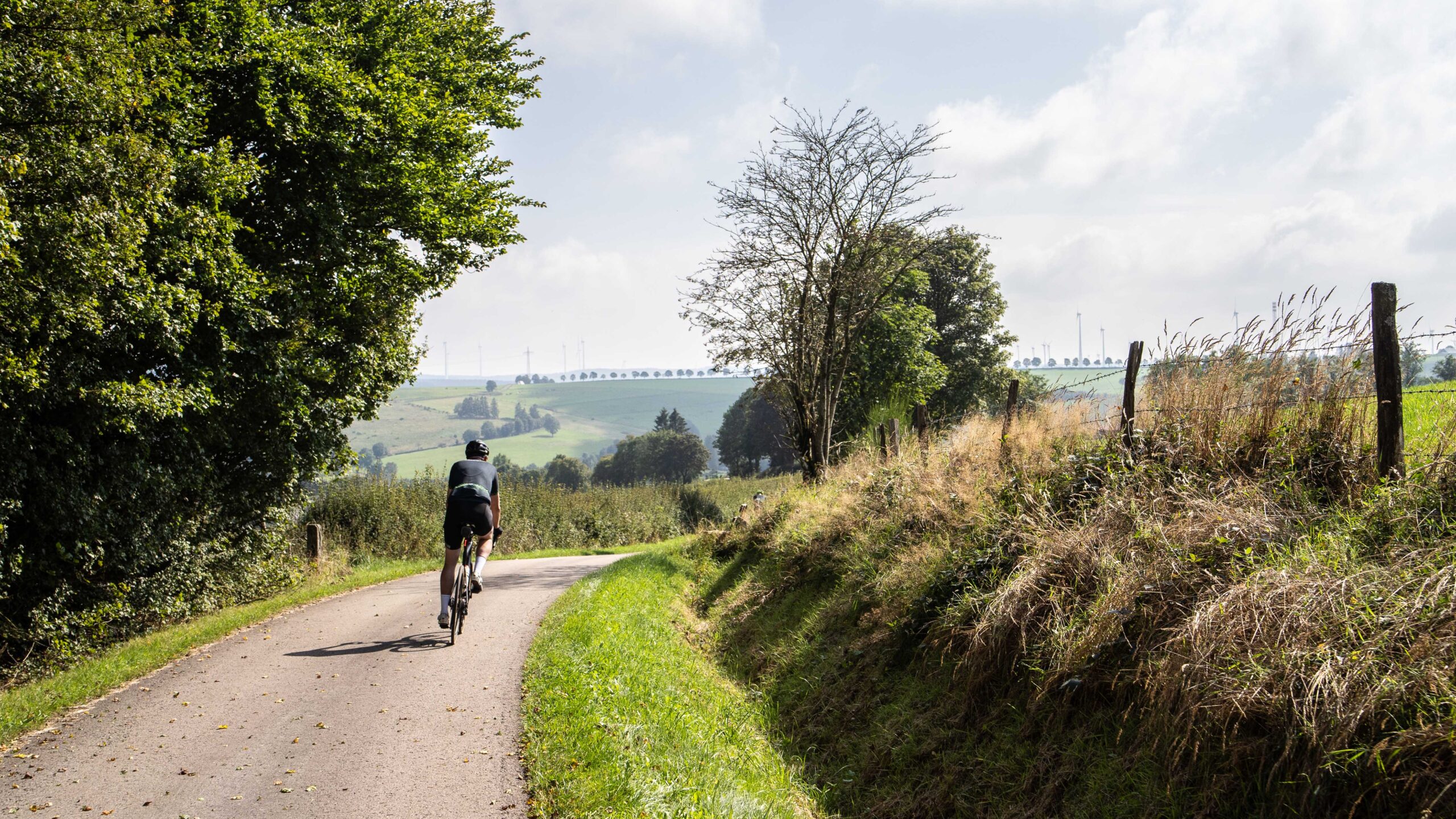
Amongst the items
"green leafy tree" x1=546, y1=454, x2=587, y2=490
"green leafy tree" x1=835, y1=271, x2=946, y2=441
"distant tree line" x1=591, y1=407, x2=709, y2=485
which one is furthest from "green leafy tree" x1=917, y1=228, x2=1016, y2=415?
"green leafy tree" x1=546, y1=454, x2=587, y2=490

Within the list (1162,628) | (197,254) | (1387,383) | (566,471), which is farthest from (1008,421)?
(566,471)

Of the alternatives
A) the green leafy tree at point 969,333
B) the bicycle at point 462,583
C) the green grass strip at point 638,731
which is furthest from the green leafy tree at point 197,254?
the green leafy tree at point 969,333

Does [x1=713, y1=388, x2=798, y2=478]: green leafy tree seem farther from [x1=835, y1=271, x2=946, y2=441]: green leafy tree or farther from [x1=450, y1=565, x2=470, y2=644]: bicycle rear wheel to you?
[x1=450, y1=565, x2=470, y2=644]: bicycle rear wheel

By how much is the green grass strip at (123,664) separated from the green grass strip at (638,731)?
3658 millimetres

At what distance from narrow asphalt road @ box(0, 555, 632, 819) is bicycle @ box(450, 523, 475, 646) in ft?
0.75

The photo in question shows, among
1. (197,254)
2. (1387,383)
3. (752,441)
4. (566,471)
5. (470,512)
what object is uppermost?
(197,254)

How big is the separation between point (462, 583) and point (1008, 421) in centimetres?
718

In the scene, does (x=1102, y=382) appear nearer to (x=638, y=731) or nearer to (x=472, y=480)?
(x=638, y=731)

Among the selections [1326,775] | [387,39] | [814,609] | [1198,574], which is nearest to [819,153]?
[387,39]

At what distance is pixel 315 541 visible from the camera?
17.3 m

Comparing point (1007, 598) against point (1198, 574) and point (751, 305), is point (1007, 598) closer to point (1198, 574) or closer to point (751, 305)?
point (1198, 574)

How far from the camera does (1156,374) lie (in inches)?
338

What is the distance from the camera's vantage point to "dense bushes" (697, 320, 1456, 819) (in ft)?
13.7

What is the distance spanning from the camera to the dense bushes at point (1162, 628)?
4188 mm
